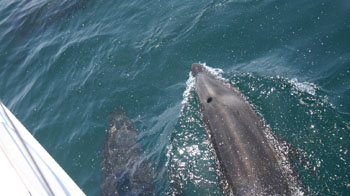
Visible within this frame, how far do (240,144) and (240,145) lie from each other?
0.09ft

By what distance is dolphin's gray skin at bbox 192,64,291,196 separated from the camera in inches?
268

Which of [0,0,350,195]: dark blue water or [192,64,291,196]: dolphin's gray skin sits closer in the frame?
[192,64,291,196]: dolphin's gray skin

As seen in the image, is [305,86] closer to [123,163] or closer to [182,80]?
[182,80]

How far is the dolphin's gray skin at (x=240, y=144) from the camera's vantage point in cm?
680

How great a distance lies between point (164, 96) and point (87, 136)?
116 inches

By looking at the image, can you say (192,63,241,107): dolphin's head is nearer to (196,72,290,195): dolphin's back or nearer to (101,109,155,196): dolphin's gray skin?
(196,72,290,195): dolphin's back

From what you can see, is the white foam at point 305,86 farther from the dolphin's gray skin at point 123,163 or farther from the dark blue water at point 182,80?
the dolphin's gray skin at point 123,163

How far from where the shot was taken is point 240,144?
24.1 ft

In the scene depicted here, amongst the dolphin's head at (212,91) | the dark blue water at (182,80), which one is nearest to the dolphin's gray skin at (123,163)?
the dark blue water at (182,80)

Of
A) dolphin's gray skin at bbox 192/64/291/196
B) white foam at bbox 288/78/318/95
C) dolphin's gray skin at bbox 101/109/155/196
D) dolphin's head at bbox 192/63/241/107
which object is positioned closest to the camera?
dolphin's gray skin at bbox 192/64/291/196

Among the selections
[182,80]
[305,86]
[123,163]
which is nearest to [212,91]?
[182,80]

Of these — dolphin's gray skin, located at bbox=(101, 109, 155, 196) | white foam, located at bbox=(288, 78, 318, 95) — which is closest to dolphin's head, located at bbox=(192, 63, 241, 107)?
white foam, located at bbox=(288, 78, 318, 95)

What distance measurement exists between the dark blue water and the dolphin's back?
0.72 metres

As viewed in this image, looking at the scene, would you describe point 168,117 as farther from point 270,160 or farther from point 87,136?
point 270,160
